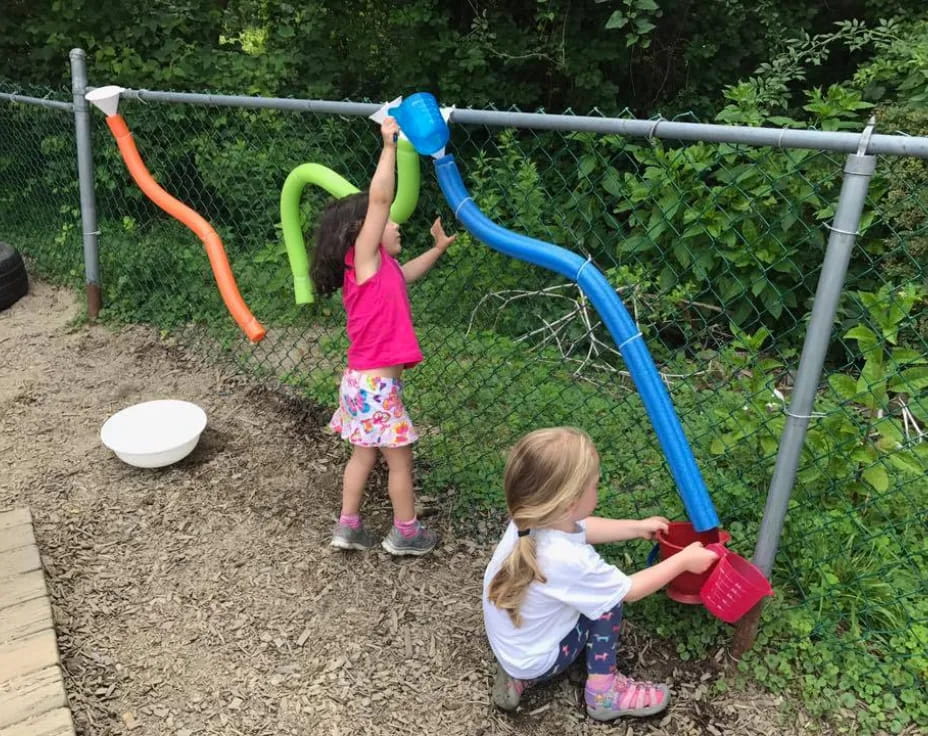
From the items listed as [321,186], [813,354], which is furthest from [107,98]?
[813,354]

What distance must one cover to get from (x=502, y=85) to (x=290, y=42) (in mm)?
1850

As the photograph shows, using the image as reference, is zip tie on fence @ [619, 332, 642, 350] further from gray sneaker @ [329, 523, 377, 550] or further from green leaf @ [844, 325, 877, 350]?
gray sneaker @ [329, 523, 377, 550]

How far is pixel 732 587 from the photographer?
2.17m

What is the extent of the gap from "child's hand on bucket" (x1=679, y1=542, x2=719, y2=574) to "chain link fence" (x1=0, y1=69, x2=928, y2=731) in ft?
1.25

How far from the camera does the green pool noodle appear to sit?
271 cm

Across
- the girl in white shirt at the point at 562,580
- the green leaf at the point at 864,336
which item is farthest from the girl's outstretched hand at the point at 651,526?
the green leaf at the point at 864,336

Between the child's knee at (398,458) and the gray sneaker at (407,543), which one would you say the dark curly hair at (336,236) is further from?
the gray sneaker at (407,543)

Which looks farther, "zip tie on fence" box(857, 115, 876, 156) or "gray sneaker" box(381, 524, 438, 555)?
"gray sneaker" box(381, 524, 438, 555)

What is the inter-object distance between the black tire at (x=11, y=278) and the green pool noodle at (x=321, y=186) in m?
3.48

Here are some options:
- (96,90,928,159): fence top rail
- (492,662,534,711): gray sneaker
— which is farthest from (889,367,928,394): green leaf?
(492,662,534,711): gray sneaker

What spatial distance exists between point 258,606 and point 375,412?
815 millimetres

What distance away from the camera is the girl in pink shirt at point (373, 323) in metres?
2.56

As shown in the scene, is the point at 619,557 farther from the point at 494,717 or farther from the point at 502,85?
the point at 502,85

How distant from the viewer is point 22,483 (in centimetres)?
348
